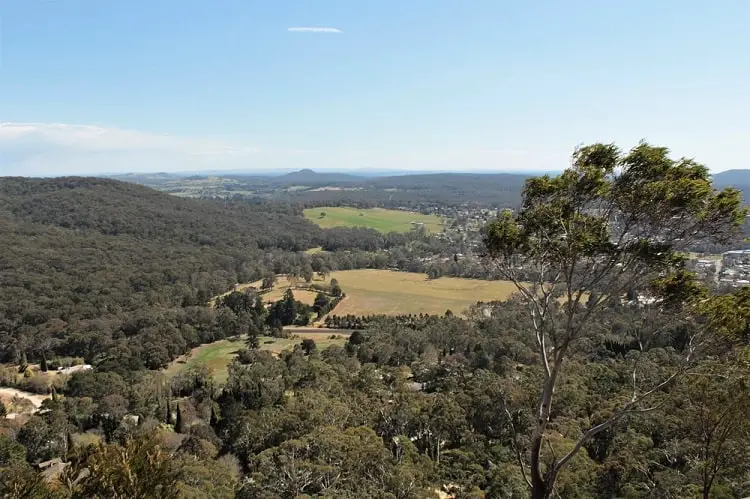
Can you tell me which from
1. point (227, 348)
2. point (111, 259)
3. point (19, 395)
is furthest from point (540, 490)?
point (111, 259)

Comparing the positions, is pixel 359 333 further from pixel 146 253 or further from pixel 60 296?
pixel 146 253

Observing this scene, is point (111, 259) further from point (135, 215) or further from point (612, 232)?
point (612, 232)

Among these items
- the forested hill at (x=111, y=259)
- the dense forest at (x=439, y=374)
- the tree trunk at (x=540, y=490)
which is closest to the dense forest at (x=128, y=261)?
the forested hill at (x=111, y=259)

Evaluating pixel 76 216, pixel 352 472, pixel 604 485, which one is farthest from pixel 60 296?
pixel 604 485

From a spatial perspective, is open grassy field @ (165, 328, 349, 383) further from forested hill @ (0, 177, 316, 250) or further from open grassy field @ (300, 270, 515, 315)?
forested hill @ (0, 177, 316, 250)

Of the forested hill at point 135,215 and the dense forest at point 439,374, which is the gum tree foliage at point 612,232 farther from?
the forested hill at point 135,215

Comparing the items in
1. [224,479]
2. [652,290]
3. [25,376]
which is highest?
[652,290]
